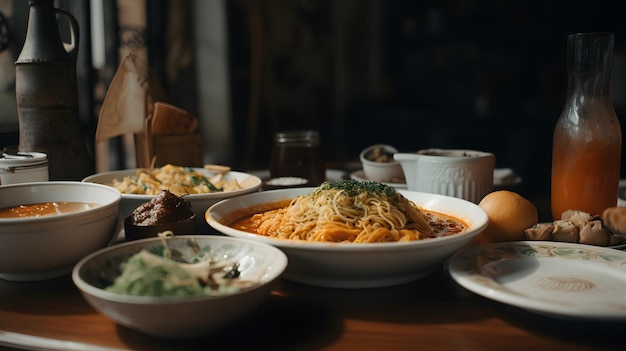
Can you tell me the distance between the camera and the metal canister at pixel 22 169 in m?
1.48

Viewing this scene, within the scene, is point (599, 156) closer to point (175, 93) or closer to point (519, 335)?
point (519, 335)

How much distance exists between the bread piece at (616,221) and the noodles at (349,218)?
0.43 meters

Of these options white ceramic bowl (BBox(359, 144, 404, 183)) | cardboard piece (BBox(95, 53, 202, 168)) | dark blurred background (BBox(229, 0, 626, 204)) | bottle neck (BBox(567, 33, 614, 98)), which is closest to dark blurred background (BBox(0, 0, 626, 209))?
dark blurred background (BBox(229, 0, 626, 204))

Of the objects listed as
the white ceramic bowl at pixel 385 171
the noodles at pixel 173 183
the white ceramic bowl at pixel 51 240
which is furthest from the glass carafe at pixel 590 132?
the white ceramic bowl at pixel 51 240

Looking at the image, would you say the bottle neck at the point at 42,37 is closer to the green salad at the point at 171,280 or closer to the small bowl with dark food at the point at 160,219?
the small bowl with dark food at the point at 160,219

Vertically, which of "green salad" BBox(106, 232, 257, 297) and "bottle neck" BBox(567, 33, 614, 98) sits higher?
"bottle neck" BBox(567, 33, 614, 98)

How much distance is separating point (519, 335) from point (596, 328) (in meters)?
0.13

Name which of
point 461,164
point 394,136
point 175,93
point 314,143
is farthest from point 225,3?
point 461,164

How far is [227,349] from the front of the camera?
85 centimetres

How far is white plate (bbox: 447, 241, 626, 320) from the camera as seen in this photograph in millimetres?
863

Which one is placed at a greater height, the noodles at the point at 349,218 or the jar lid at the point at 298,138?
the jar lid at the point at 298,138

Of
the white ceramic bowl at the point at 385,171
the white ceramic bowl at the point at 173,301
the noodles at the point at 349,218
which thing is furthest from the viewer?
the white ceramic bowl at the point at 385,171

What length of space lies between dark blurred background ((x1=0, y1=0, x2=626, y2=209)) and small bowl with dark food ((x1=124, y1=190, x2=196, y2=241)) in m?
2.47

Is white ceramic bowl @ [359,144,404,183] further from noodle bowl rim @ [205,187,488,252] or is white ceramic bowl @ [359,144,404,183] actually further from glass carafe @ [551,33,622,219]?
glass carafe @ [551,33,622,219]
